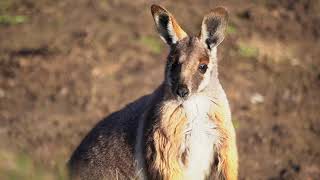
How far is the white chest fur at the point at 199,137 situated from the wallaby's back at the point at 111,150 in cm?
58

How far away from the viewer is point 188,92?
4.71 metres

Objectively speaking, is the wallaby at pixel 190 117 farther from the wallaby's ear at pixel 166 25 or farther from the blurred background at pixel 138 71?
the blurred background at pixel 138 71

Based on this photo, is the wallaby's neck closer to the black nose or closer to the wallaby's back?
the black nose

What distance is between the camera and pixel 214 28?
16.4 feet

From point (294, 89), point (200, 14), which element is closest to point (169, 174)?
point (294, 89)

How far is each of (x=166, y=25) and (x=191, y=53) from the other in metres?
0.36

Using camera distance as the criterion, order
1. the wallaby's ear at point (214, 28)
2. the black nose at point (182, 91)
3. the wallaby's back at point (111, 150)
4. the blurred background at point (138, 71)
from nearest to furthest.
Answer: the black nose at point (182, 91), the wallaby's ear at point (214, 28), the wallaby's back at point (111, 150), the blurred background at point (138, 71)

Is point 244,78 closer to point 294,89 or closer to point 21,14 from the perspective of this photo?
point 294,89

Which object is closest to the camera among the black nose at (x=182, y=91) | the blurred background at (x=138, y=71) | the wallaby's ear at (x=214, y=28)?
the black nose at (x=182, y=91)

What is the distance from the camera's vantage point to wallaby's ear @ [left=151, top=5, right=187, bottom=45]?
5043 millimetres

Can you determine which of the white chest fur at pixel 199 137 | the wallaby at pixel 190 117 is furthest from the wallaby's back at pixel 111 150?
the white chest fur at pixel 199 137

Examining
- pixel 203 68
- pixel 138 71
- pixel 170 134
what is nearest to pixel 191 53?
pixel 203 68

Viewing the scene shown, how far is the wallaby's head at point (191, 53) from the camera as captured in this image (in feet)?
15.6

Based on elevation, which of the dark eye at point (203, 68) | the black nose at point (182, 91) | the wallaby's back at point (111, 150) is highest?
the dark eye at point (203, 68)
